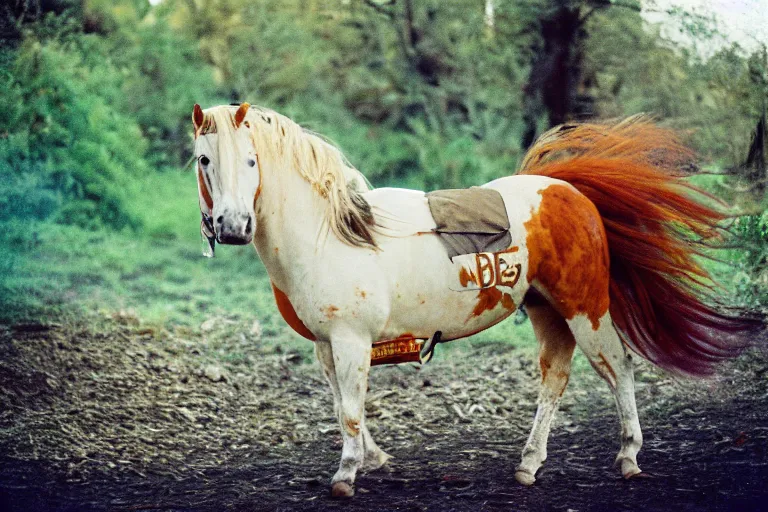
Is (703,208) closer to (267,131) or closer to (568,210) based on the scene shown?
(568,210)

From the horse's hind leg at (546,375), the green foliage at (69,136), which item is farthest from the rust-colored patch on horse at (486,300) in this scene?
the green foliage at (69,136)

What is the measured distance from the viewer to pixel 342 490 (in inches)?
115

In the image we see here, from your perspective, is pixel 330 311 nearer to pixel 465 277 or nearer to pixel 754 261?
pixel 465 277

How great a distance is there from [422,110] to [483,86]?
60 cm

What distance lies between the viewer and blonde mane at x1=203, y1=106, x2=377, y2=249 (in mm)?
2717

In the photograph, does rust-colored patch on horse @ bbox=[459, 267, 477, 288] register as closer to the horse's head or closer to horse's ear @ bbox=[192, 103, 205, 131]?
the horse's head

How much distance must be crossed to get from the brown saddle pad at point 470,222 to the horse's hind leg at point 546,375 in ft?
1.29

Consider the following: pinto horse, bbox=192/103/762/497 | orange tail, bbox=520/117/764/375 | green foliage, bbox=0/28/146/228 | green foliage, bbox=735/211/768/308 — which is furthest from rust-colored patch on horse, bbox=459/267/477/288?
green foliage, bbox=0/28/146/228

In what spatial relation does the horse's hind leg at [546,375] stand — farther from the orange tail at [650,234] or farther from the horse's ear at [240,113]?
the horse's ear at [240,113]

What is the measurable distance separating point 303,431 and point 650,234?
194cm

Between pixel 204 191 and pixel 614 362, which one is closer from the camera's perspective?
pixel 204 191

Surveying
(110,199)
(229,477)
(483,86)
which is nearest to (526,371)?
(229,477)

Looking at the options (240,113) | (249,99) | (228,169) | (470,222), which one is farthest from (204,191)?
(249,99)

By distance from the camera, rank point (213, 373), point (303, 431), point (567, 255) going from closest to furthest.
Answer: point (567, 255)
point (303, 431)
point (213, 373)
